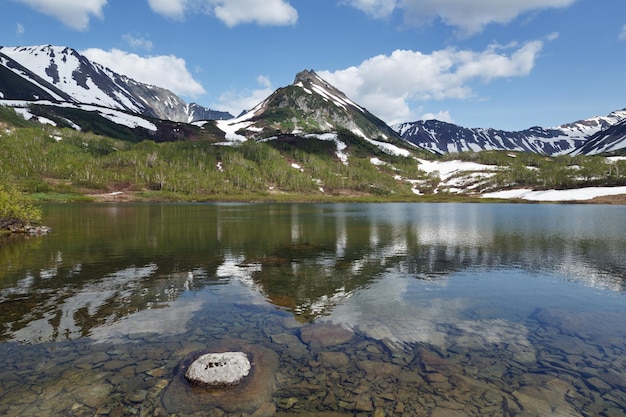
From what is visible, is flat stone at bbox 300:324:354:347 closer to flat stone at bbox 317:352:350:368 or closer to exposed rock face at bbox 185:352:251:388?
flat stone at bbox 317:352:350:368

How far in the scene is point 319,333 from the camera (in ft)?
60.6

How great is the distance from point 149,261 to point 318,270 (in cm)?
1831

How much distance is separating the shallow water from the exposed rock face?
47cm

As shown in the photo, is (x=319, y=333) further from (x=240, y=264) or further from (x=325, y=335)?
(x=240, y=264)

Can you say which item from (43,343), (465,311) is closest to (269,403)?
(43,343)

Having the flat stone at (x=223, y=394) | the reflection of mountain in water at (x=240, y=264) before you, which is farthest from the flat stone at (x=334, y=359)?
the reflection of mountain in water at (x=240, y=264)

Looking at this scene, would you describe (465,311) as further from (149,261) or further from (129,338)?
(149,261)

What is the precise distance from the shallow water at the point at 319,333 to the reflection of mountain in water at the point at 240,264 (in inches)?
8.4

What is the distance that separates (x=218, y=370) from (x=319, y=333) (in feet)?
20.7

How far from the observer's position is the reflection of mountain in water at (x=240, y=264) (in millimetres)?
22531

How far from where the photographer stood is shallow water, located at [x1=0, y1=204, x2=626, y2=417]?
12555mm

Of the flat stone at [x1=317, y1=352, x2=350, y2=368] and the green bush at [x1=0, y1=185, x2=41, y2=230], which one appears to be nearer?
the flat stone at [x1=317, y1=352, x2=350, y2=368]

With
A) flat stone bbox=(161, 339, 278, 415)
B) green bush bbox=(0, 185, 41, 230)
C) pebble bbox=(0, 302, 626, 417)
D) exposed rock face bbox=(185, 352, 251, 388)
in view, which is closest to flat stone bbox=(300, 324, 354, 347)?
pebble bbox=(0, 302, 626, 417)

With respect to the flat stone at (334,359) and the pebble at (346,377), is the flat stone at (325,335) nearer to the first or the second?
the pebble at (346,377)
